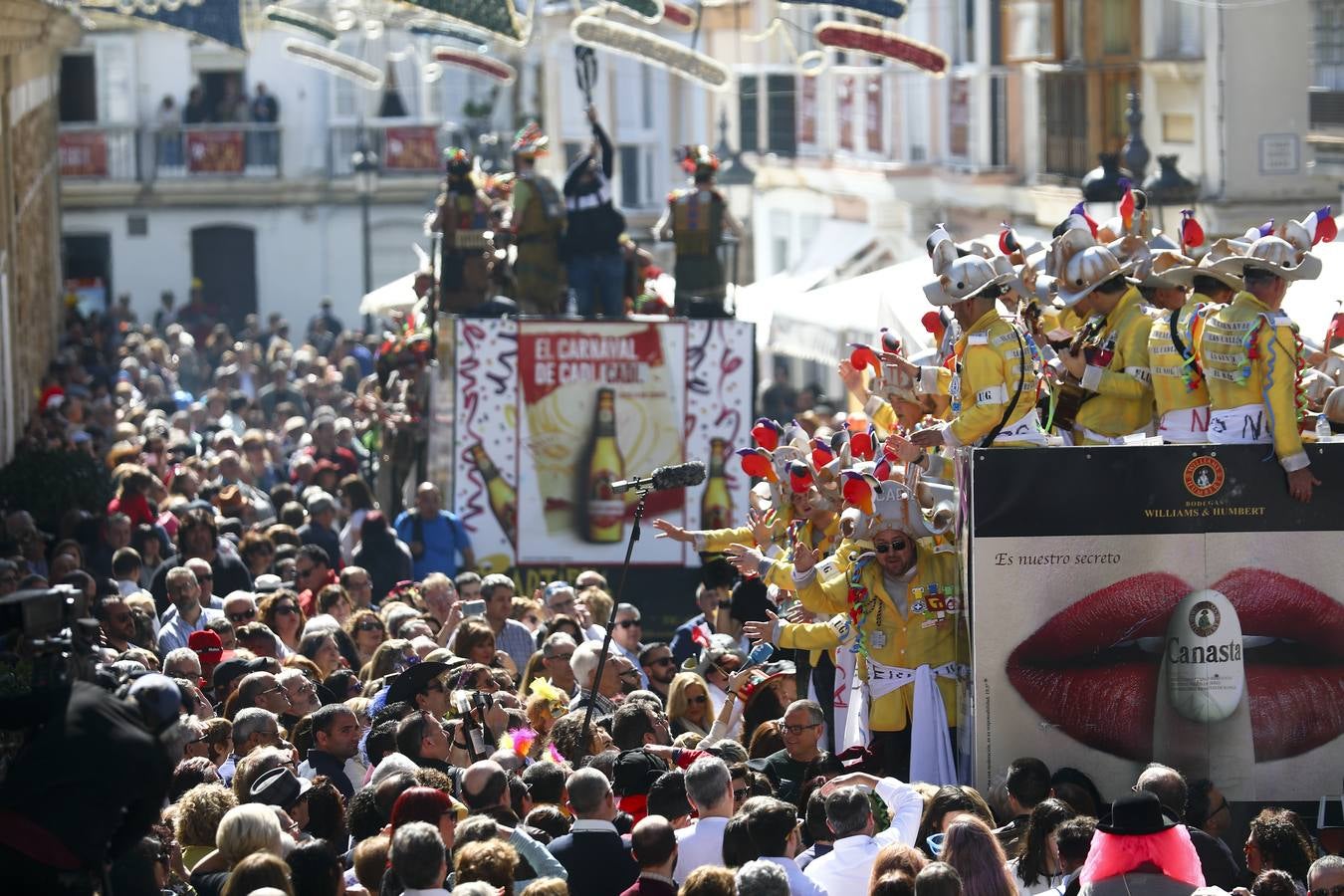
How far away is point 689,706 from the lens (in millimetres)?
10938

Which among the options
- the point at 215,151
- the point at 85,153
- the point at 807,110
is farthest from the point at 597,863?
the point at 85,153

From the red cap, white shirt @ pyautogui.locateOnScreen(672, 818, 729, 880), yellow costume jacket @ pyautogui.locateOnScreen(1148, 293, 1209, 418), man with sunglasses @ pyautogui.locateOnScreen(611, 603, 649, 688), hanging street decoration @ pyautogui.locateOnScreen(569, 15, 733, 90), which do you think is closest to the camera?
white shirt @ pyautogui.locateOnScreen(672, 818, 729, 880)

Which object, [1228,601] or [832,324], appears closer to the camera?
[1228,601]

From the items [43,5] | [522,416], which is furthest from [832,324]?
[43,5]

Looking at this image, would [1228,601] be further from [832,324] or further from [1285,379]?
[832,324]

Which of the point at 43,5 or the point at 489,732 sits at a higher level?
the point at 43,5

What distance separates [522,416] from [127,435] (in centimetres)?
532

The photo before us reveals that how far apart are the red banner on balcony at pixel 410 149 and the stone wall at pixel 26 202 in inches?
500

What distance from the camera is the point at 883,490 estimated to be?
10.0m

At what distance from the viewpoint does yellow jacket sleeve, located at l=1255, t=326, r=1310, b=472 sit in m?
9.40

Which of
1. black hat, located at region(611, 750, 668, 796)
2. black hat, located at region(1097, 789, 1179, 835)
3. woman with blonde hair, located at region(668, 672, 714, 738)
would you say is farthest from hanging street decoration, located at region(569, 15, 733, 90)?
black hat, located at region(1097, 789, 1179, 835)

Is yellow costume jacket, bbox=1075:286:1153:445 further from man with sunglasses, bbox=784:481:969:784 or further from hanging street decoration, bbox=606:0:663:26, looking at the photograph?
hanging street decoration, bbox=606:0:663:26

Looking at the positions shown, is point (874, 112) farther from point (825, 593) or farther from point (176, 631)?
point (825, 593)

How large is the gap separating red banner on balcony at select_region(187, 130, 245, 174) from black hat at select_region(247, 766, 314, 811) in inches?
1494
